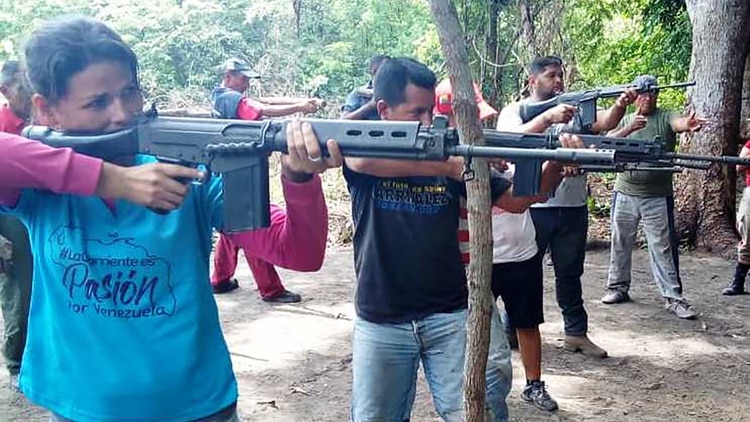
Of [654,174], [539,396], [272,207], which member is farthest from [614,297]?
[272,207]

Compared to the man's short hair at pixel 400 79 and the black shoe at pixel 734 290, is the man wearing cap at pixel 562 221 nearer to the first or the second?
the man's short hair at pixel 400 79

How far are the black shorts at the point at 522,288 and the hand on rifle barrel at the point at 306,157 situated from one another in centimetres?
226

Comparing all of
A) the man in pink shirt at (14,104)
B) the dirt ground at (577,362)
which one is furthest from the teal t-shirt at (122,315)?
the man in pink shirt at (14,104)

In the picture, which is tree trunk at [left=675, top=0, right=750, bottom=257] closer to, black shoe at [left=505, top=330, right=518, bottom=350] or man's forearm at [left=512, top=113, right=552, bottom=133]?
black shoe at [left=505, top=330, right=518, bottom=350]

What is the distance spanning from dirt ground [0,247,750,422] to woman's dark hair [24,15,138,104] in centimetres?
283

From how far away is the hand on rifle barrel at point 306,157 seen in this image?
69.9 inches

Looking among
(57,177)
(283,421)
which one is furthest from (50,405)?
(283,421)

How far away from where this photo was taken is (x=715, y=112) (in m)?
8.39

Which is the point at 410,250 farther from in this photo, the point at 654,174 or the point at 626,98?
the point at 654,174

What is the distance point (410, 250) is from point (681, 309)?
4.11 meters

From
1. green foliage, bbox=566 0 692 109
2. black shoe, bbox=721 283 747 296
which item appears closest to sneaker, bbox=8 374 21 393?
black shoe, bbox=721 283 747 296

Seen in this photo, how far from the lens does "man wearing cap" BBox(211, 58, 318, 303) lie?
6473mm

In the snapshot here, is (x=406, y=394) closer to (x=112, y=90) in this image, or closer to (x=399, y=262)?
(x=399, y=262)

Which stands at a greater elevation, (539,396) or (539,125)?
(539,125)
